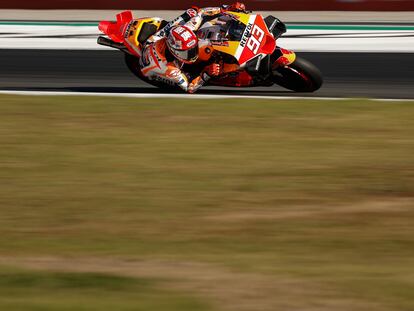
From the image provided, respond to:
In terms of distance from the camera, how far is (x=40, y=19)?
67.4ft

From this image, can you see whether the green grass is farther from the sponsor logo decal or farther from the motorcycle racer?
the sponsor logo decal

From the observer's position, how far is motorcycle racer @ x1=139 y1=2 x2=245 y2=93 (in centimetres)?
1189

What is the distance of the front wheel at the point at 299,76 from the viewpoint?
12219mm

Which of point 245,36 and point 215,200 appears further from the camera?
point 245,36

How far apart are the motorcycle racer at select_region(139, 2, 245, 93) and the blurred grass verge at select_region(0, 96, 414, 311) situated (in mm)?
472

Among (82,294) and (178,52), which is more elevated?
(178,52)

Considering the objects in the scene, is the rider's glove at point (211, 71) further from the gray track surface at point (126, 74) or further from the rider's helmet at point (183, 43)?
the gray track surface at point (126, 74)

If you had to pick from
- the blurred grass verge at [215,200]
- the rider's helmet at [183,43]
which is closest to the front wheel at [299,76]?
the blurred grass verge at [215,200]

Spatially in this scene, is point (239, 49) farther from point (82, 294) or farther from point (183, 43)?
point (82, 294)

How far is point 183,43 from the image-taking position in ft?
38.9

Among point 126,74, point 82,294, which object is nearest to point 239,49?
point 126,74

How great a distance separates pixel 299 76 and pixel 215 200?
4.82 meters

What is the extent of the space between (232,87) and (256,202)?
5.48m

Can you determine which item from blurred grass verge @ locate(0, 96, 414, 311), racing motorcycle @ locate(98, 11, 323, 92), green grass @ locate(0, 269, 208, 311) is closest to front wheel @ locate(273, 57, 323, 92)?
racing motorcycle @ locate(98, 11, 323, 92)
